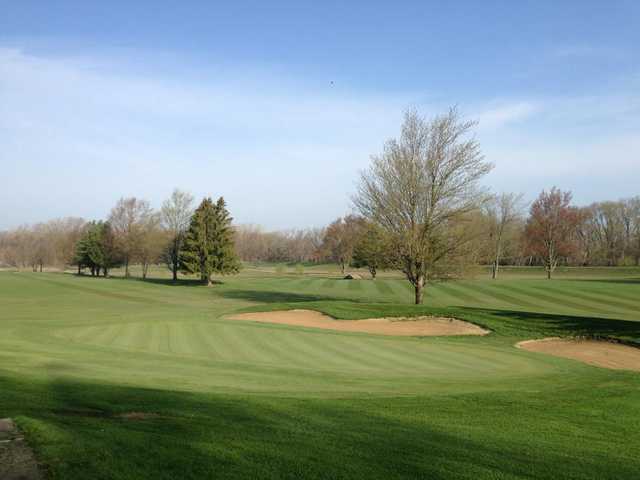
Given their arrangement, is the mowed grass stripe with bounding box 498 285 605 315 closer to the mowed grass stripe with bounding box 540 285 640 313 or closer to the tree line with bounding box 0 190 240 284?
the mowed grass stripe with bounding box 540 285 640 313

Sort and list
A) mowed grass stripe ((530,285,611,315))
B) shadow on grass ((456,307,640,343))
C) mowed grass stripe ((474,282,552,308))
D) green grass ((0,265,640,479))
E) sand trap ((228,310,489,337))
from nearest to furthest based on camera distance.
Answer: green grass ((0,265,640,479)) < shadow on grass ((456,307,640,343)) < sand trap ((228,310,489,337)) < mowed grass stripe ((530,285,611,315)) < mowed grass stripe ((474,282,552,308))

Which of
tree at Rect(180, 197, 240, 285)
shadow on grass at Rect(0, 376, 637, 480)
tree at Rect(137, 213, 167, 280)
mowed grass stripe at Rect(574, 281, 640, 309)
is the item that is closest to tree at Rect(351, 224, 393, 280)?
mowed grass stripe at Rect(574, 281, 640, 309)

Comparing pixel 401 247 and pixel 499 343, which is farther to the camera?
pixel 401 247

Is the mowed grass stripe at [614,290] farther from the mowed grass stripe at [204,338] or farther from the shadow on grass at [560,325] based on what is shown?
the mowed grass stripe at [204,338]

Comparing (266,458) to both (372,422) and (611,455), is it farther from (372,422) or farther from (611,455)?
(611,455)

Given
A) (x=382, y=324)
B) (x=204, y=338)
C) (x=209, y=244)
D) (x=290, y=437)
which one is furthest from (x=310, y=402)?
(x=209, y=244)

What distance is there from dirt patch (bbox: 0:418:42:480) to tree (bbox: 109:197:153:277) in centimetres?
7407

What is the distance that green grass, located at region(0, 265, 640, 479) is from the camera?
529cm

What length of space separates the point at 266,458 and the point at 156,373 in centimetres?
749

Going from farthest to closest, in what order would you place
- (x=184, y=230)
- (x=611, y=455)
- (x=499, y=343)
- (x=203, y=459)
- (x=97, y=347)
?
(x=184, y=230), (x=499, y=343), (x=97, y=347), (x=611, y=455), (x=203, y=459)

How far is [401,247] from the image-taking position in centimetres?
3073

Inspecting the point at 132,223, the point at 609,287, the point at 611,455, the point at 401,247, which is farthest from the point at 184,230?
the point at 611,455

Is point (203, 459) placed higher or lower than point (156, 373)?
higher

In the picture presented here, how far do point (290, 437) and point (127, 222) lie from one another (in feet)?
257
